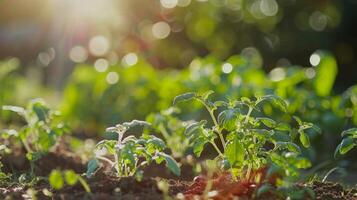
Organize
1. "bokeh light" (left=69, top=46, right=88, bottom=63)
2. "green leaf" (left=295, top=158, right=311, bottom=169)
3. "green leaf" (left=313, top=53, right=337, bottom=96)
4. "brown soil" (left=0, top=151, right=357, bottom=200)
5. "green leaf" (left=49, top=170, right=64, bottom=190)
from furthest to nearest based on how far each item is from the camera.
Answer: "bokeh light" (left=69, top=46, right=88, bottom=63)
"green leaf" (left=313, top=53, right=337, bottom=96)
"brown soil" (left=0, top=151, right=357, bottom=200)
"green leaf" (left=295, top=158, right=311, bottom=169)
"green leaf" (left=49, top=170, right=64, bottom=190)

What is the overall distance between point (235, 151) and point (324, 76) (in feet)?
9.72

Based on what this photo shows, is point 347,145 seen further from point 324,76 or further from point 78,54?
point 78,54

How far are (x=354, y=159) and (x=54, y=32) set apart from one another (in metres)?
9.08

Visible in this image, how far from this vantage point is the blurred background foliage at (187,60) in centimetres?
515

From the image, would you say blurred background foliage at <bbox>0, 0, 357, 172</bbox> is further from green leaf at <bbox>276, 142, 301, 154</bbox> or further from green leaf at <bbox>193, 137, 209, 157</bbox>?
green leaf at <bbox>276, 142, 301, 154</bbox>

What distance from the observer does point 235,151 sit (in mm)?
2615

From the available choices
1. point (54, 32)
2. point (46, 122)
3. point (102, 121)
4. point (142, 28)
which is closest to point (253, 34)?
point (142, 28)

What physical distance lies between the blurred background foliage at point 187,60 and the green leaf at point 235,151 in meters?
0.22

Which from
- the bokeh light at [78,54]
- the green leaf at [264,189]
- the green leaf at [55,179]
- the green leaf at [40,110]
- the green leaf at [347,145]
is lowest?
the green leaf at [264,189]

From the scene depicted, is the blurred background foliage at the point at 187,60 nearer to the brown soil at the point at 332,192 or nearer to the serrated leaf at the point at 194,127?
the serrated leaf at the point at 194,127

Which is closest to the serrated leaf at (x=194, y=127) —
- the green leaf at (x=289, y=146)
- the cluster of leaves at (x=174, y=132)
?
the cluster of leaves at (x=174, y=132)

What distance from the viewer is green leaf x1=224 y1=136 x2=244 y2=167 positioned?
103 inches

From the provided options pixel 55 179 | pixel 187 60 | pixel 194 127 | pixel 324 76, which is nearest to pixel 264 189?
pixel 194 127

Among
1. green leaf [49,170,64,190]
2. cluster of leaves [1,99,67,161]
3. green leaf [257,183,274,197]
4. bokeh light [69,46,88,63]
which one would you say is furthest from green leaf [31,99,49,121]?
bokeh light [69,46,88,63]
